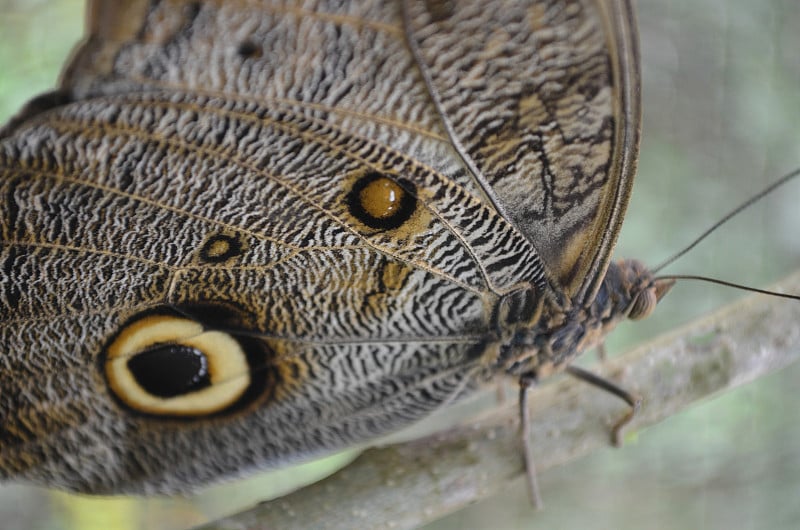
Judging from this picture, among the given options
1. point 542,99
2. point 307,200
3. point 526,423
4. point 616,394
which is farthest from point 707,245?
point 307,200

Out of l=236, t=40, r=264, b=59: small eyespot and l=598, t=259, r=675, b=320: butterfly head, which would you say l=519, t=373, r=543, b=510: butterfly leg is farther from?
l=236, t=40, r=264, b=59: small eyespot

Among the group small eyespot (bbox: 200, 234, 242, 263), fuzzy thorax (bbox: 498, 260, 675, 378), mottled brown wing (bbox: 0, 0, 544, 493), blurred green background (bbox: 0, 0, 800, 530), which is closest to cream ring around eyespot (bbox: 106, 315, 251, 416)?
mottled brown wing (bbox: 0, 0, 544, 493)

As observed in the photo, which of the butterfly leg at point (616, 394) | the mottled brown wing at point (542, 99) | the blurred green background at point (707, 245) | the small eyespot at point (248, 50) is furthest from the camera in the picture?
the blurred green background at point (707, 245)

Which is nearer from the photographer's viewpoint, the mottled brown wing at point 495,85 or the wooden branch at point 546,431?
the mottled brown wing at point 495,85

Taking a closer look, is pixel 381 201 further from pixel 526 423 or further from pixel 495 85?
pixel 526 423

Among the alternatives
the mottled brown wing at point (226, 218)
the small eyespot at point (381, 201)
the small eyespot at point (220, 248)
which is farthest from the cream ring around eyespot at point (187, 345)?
the small eyespot at point (381, 201)

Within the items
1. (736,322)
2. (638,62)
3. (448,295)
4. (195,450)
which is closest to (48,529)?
(195,450)

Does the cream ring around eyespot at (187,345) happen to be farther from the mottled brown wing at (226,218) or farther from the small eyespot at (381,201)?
the small eyespot at (381,201)
